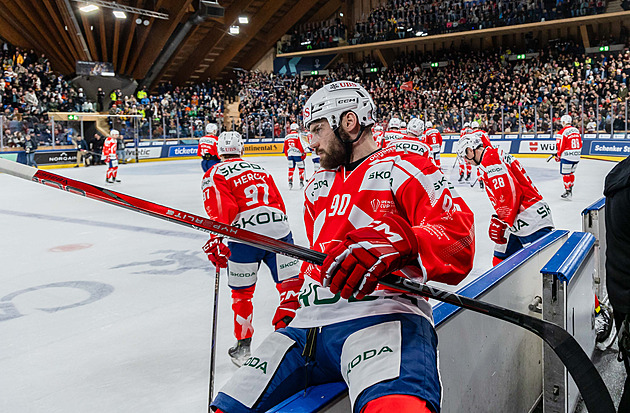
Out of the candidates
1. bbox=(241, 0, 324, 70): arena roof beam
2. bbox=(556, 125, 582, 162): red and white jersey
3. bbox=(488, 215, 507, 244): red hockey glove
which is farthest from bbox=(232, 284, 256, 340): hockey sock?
bbox=(241, 0, 324, 70): arena roof beam

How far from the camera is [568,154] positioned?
31.2ft

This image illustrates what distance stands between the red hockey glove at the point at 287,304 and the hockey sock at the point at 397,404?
1.47 metres

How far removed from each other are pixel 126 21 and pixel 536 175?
2014 cm

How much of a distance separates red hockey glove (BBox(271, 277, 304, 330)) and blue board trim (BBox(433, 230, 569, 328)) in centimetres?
92

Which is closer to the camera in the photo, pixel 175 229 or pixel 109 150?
pixel 175 229

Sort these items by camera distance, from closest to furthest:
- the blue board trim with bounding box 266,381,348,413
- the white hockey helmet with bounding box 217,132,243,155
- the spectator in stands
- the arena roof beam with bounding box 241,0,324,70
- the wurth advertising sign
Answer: the blue board trim with bounding box 266,381,348,413 → the spectator in stands → the white hockey helmet with bounding box 217,132,243,155 → the wurth advertising sign → the arena roof beam with bounding box 241,0,324,70

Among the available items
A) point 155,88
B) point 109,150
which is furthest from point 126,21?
point 109,150

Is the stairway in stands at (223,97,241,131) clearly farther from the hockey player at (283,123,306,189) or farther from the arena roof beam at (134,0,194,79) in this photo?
the hockey player at (283,123,306,189)

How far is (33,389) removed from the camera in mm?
2750

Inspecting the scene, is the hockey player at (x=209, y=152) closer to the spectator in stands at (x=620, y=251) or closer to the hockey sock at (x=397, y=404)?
the spectator in stands at (x=620, y=251)

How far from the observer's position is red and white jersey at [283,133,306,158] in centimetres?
1209

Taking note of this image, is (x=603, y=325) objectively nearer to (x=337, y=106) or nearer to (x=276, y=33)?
(x=337, y=106)

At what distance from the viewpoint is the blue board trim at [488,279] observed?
1.76 metres

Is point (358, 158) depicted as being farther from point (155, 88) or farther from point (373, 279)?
point (155, 88)
